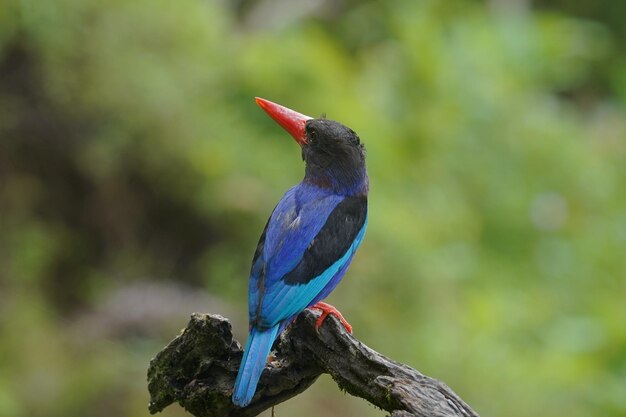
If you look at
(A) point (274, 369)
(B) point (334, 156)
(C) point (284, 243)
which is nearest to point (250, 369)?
(A) point (274, 369)

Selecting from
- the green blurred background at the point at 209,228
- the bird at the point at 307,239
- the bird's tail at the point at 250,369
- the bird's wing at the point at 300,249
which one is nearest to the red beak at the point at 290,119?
the bird at the point at 307,239

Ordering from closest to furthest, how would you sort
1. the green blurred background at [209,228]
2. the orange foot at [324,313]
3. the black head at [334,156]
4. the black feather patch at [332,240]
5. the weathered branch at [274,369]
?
the weathered branch at [274,369], the orange foot at [324,313], the black feather patch at [332,240], the black head at [334,156], the green blurred background at [209,228]

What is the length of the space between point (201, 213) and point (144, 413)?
3.94 feet

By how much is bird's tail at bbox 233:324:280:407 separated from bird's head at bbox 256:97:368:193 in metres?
0.68

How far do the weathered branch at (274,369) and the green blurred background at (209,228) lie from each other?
2.41 m

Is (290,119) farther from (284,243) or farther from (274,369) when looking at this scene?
(274,369)

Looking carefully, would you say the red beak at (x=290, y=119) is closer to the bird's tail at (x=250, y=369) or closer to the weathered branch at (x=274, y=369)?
the weathered branch at (x=274, y=369)

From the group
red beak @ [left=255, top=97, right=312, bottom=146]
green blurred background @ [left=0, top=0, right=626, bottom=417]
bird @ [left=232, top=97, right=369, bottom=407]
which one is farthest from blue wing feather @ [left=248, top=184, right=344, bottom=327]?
green blurred background @ [left=0, top=0, right=626, bottom=417]

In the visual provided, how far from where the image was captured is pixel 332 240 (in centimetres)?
292

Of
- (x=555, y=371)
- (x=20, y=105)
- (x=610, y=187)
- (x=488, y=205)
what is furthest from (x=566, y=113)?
(x=20, y=105)

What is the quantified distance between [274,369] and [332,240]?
0.43 metres

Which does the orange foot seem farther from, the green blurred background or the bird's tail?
the green blurred background

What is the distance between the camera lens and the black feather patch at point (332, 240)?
2.82 meters

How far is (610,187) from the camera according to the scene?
26.1ft
